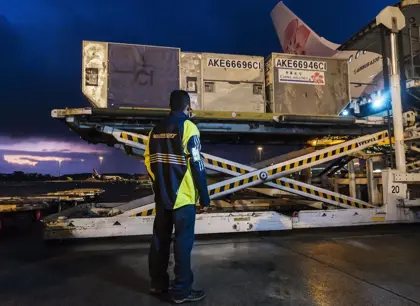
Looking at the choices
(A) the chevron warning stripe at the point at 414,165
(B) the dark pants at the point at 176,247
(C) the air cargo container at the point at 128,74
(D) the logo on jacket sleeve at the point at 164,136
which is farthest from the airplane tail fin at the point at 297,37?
(B) the dark pants at the point at 176,247

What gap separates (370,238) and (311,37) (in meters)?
15.7

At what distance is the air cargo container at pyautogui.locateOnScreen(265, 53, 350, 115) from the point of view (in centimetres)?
660

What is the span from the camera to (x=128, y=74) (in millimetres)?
6004

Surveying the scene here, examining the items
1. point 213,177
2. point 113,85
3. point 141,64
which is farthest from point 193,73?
point 213,177

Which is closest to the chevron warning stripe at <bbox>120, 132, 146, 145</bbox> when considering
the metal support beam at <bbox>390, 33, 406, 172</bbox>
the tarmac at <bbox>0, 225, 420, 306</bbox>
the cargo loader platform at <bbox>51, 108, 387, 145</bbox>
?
the cargo loader platform at <bbox>51, 108, 387, 145</bbox>

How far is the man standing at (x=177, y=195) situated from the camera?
2988mm

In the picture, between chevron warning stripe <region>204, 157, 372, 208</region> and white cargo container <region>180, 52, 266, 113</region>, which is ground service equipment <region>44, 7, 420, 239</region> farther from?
white cargo container <region>180, 52, 266, 113</region>

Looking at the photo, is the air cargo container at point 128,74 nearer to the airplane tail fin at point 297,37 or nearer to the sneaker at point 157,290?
the sneaker at point 157,290

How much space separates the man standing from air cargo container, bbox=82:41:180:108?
3.03 meters

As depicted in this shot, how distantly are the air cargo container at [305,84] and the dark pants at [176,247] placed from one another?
4.06 meters

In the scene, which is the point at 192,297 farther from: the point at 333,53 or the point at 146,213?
the point at 333,53

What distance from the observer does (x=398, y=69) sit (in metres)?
6.28

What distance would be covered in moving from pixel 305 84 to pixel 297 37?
1535 centimetres

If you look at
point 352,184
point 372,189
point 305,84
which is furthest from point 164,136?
point 352,184
